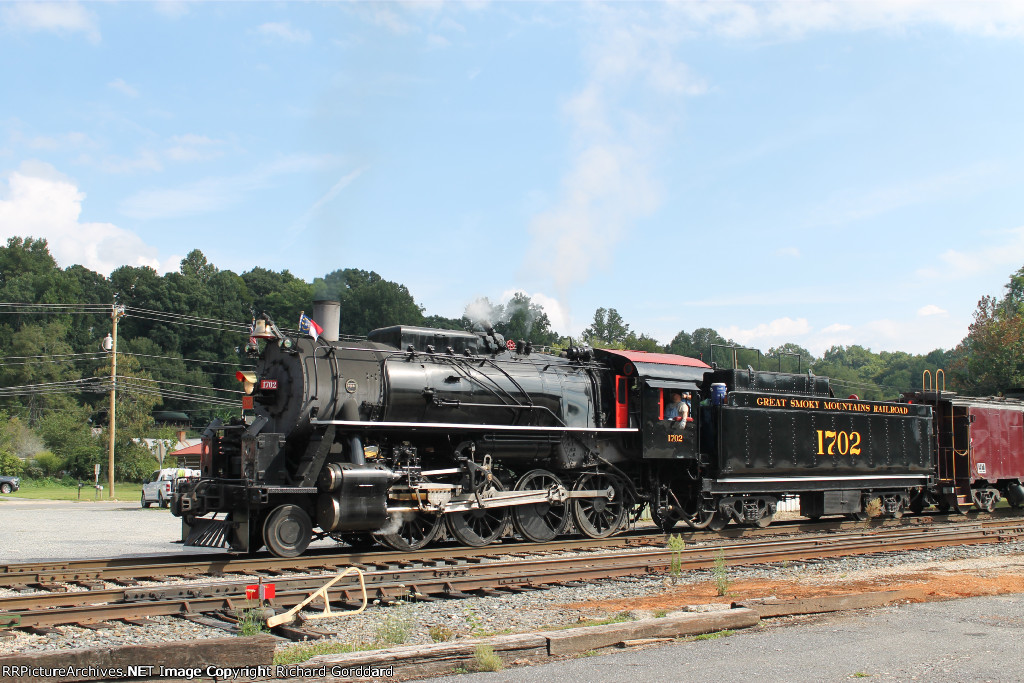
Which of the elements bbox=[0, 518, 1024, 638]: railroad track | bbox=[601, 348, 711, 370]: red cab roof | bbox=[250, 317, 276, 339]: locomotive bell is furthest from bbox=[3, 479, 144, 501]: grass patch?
bbox=[0, 518, 1024, 638]: railroad track

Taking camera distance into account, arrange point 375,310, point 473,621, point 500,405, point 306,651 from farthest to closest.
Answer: point 375,310
point 500,405
point 473,621
point 306,651

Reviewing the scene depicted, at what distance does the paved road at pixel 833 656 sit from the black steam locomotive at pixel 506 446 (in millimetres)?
6400

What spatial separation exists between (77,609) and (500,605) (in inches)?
168

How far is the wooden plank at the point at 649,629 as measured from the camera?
22.7 ft

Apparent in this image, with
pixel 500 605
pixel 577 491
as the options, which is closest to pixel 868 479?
pixel 577 491

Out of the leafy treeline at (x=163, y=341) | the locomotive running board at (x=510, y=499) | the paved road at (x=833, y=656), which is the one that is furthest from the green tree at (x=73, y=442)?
the paved road at (x=833, y=656)

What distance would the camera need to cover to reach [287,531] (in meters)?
12.3

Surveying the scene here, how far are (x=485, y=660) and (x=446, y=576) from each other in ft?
14.0

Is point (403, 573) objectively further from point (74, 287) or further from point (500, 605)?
point (74, 287)

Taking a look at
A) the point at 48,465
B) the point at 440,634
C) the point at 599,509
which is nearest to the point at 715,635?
the point at 440,634

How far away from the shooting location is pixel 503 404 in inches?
572

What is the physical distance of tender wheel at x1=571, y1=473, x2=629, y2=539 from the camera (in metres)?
15.5

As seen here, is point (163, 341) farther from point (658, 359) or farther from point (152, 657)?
point (152, 657)

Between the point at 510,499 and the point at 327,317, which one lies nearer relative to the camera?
the point at 327,317
